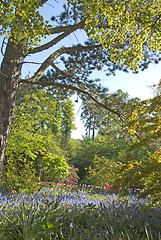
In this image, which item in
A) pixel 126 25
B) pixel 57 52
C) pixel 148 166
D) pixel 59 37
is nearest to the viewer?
pixel 148 166

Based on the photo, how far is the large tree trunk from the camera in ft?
15.5

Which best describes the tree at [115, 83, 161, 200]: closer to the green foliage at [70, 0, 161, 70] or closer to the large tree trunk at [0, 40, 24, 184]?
the green foliage at [70, 0, 161, 70]

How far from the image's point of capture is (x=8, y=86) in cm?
489

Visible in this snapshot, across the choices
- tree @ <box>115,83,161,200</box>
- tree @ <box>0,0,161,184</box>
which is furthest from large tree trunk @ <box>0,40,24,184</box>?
tree @ <box>115,83,161,200</box>

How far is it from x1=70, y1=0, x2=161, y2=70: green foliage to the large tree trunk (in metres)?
1.90

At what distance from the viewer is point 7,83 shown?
16.1ft

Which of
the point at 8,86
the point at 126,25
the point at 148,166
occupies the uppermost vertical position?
the point at 126,25

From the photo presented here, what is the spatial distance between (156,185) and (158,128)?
2.62 ft

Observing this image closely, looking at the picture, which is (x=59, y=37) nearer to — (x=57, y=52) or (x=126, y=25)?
(x=57, y=52)

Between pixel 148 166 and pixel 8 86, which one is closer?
pixel 148 166

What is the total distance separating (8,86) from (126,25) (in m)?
3.09

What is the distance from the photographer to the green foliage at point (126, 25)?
13.6 ft

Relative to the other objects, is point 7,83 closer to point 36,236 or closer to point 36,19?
point 36,19

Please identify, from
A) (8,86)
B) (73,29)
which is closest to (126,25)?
(73,29)
